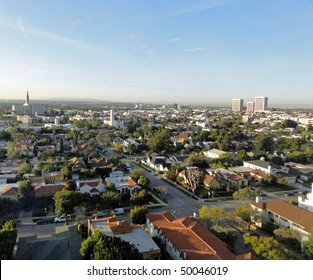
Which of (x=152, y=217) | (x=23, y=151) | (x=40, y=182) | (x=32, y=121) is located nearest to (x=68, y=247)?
(x=152, y=217)

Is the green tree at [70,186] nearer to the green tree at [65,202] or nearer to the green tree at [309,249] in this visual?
the green tree at [65,202]

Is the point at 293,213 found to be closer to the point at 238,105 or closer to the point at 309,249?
the point at 309,249

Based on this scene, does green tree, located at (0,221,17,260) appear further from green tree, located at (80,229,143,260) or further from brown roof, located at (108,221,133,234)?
brown roof, located at (108,221,133,234)

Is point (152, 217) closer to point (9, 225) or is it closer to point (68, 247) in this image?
point (68, 247)

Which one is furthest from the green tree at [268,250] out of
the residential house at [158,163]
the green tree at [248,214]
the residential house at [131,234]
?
the residential house at [158,163]

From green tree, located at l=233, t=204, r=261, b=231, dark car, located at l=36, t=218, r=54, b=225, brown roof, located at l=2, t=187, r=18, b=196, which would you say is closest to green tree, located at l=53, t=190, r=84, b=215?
dark car, located at l=36, t=218, r=54, b=225
